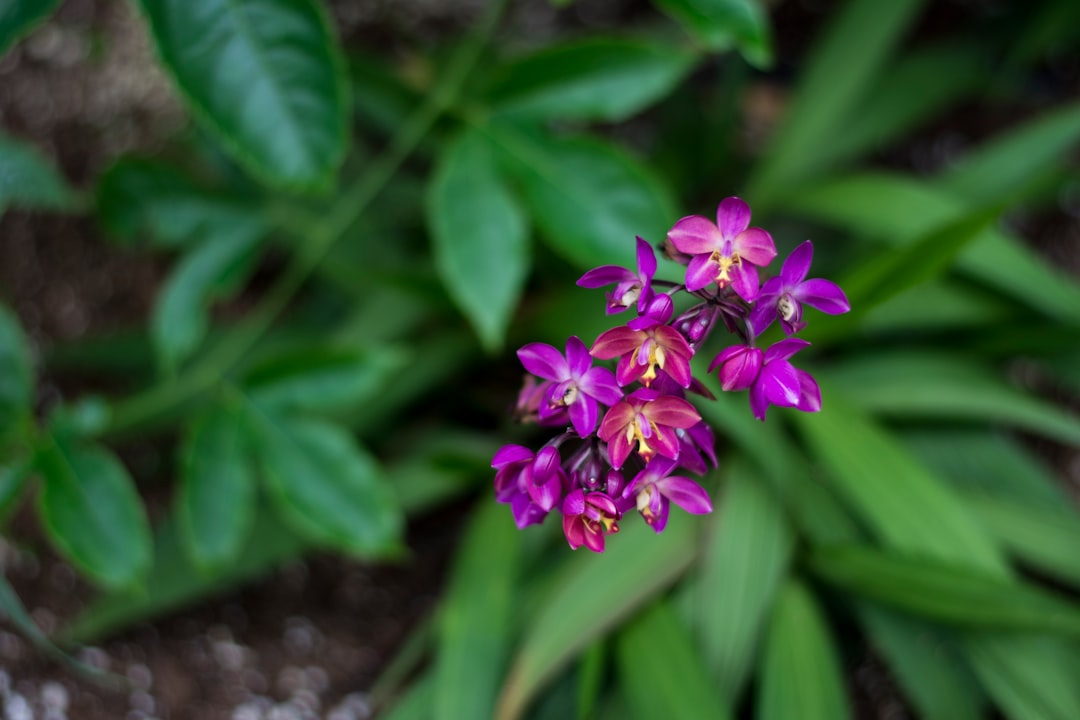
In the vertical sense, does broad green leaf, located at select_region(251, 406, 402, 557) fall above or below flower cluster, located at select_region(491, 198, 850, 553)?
below

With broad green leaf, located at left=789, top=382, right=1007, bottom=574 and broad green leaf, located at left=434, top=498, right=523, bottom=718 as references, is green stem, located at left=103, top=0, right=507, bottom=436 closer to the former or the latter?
broad green leaf, located at left=434, top=498, right=523, bottom=718

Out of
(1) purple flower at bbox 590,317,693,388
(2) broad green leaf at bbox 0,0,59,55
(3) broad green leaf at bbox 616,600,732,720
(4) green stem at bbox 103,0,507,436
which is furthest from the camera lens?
(4) green stem at bbox 103,0,507,436

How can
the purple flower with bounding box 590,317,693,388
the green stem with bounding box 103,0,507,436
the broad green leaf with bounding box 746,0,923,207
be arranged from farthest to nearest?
the broad green leaf with bounding box 746,0,923,207 < the green stem with bounding box 103,0,507,436 < the purple flower with bounding box 590,317,693,388

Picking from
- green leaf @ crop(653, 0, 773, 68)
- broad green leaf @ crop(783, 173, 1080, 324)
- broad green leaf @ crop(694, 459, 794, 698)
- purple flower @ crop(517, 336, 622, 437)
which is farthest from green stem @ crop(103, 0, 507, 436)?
purple flower @ crop(517, 336, 622, 437)

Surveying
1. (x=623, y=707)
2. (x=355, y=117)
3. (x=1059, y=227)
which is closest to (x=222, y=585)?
(x=623, y=707)

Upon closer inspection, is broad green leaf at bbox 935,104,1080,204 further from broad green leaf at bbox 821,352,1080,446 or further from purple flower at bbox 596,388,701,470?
purple flower at bbox 596,388,701,470

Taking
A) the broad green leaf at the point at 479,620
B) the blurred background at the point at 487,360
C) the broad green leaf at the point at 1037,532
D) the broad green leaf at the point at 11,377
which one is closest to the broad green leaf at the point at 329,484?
the blurred background at the point at 487,360

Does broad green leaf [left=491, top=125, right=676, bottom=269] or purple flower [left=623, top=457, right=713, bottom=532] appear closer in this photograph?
purple flower [left=623, top=457, right=713, bottom=532]

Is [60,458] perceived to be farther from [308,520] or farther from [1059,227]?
[1059,227]

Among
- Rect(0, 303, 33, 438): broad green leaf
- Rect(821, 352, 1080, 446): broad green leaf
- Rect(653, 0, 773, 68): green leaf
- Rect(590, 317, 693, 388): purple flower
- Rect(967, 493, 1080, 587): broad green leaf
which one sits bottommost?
Rect(967, 493, 1080, 587): broad green leaf
